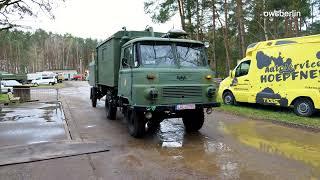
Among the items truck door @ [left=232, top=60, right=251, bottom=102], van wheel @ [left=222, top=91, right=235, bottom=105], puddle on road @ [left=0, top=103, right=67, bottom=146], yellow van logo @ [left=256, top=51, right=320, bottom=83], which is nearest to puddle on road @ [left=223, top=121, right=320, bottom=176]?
yellow van logo @ [left=256, top=51, right=320, bottom=83]

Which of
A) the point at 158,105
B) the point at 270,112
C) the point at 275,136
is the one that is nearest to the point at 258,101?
the point at 270,112

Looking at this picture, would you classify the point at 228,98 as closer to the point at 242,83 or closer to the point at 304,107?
the point at 242,83

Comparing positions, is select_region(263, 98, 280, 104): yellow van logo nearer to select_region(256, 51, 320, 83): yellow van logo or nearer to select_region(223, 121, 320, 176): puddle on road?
select_region(256, 51, 320, 83): yellow van logo

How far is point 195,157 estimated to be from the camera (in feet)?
24.4

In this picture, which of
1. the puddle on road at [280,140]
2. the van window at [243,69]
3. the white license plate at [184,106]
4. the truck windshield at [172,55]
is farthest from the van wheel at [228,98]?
the white license plate at [184,106]

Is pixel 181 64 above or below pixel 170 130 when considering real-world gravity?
above

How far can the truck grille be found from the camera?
883 cm

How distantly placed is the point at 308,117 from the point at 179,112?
A: 17.1 feet

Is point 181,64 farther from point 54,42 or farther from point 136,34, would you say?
point 54,42

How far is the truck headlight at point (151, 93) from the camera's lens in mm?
8586

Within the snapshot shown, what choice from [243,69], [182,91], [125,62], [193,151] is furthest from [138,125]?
[243,69]

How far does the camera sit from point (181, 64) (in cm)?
946

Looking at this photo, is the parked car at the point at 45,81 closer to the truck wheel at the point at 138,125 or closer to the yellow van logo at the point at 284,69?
the yellow van logo at the point at 284,69

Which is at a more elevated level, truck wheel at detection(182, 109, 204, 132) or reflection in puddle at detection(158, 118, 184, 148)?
truck wheel at detection(182, 109, 204, 132)
